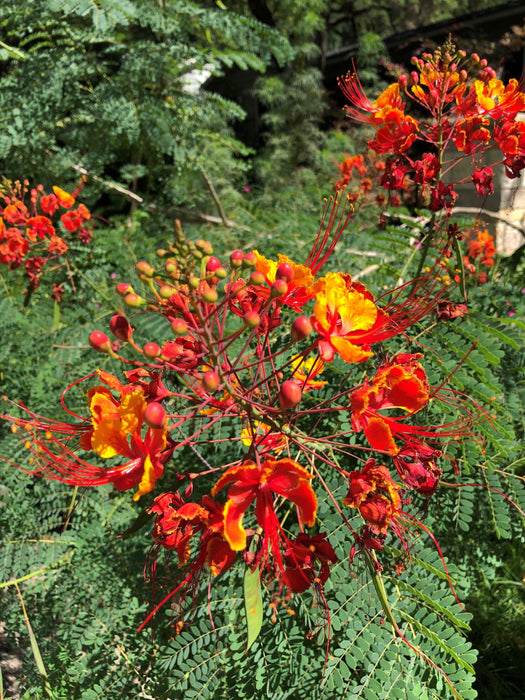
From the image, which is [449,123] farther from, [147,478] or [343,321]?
[147,478]

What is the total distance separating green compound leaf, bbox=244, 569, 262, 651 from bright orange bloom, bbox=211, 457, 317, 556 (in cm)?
6

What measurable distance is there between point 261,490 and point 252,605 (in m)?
0.18

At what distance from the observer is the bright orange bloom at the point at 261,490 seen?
783 millimetres

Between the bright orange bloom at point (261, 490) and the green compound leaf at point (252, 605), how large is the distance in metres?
0.06

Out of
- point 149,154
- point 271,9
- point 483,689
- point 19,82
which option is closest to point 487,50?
point 271,9

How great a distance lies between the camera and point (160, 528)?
87cm

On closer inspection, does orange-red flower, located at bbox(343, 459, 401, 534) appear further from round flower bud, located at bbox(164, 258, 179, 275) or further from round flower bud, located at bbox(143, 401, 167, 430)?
round flower bud, located at bbox(164, 258, 179, 275)

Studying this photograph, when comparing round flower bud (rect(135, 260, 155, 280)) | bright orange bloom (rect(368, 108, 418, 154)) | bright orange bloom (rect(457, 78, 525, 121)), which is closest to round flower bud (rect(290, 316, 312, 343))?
round flower bud (rect(135, 260, 155, 280))

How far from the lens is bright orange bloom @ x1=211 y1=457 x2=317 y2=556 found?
0.78m

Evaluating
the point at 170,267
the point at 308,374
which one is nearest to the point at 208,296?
the point at 170,267

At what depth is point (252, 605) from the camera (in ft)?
2.52

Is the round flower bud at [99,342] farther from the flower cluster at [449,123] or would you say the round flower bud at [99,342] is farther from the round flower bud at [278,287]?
the flower cluster at [449,123]

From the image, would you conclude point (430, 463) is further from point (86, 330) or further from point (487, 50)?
point (487, 50)

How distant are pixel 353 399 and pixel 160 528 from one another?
42 centimetres
